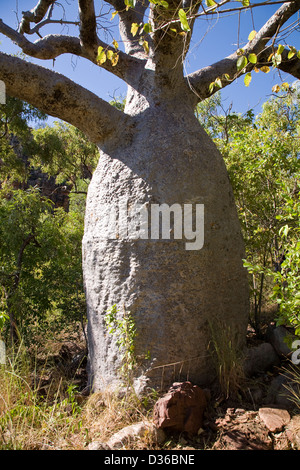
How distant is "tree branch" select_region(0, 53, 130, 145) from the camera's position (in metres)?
2.44

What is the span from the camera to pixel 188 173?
258 cm

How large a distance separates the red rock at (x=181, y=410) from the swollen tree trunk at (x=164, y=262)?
261 mm

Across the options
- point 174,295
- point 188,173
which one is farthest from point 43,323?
point 188,173

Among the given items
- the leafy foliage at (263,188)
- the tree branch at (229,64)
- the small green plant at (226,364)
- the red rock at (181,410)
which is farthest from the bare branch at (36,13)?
the red rock at (181,410)

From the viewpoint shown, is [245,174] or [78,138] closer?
[245,174]

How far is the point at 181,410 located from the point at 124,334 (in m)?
0.61

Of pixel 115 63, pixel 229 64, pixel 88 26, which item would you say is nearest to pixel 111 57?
pixel 115 63

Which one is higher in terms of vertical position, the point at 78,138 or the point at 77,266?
the point at 78,138

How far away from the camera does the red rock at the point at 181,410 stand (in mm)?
2020

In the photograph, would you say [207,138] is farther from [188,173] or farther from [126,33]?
[126,33]

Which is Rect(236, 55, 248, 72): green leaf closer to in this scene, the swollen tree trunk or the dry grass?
the swollen tree trunk
